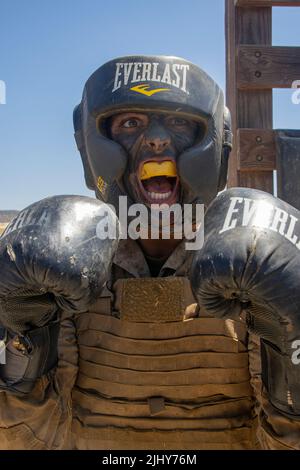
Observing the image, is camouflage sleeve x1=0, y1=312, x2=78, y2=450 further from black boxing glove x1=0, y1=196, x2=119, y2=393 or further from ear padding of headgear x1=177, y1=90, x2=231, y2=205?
ear padding of headgear x1=177, y1=90, x2=231, y2=205

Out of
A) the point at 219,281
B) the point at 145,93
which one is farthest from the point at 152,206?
the point at 219,281

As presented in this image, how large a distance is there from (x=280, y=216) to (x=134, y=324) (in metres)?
0.83

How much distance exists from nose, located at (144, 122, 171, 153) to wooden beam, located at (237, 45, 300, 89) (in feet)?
4.18

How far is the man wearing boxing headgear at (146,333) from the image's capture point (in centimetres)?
201

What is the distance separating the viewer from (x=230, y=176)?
11.7ft

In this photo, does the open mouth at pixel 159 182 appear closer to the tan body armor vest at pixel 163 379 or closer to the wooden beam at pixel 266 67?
the tan body armor vest at pixel 163 379

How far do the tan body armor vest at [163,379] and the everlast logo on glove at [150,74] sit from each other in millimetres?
758

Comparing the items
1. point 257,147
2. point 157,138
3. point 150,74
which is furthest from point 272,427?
point 257,147

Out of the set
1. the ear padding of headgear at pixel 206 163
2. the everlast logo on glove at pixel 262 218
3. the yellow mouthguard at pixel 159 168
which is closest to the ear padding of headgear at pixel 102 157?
the yellow mouthguard at pixel 159 168

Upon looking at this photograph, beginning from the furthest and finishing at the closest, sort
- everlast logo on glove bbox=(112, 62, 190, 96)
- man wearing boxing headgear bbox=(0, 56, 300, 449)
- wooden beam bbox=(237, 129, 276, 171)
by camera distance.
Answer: wooden beam bbox=(237, 129, 276, 171)
everlast logo on glove bbox=(112, 62, 190, 96)
man wearing boxing headgear bbox=(0, 56, 300, 449)

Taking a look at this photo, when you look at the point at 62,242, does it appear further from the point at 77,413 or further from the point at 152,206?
the point at 77,413

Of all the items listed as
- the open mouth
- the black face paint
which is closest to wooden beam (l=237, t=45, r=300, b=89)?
the black face paint

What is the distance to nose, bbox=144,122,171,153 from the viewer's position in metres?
2.20

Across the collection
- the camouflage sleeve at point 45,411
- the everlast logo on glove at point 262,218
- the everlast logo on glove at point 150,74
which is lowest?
the camouflage sleeve at point 45,411
